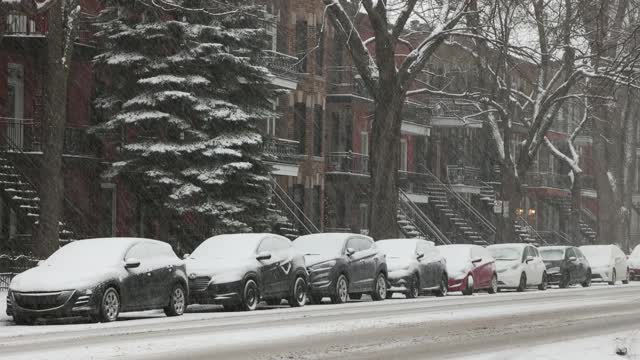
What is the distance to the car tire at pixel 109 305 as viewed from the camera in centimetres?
2275

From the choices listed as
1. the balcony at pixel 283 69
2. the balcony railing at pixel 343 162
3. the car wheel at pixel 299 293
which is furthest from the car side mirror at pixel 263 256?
the balcony railing at pixel 343 162

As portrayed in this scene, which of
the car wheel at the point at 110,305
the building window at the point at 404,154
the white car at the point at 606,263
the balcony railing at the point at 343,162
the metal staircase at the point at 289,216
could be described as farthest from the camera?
the building window at the point at 404,154

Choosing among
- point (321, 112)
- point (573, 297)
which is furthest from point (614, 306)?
point (321, 112)

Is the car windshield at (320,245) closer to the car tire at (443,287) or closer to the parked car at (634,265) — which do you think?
the car tire at (443,287)

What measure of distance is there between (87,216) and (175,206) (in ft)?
16.5

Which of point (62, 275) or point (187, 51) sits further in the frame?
point (187, 51)

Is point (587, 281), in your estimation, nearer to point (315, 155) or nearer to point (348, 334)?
point (315, 155)

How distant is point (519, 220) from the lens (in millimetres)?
73062

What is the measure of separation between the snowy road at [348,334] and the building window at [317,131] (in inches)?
1056

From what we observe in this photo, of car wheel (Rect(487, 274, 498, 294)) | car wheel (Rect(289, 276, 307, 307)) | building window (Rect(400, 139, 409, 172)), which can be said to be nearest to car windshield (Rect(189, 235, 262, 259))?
car wheel (Rect(289, 276, 307, 307))

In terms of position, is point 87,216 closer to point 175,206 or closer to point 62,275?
point 175,206

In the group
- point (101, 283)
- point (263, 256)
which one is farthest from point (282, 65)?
point (101, 283)

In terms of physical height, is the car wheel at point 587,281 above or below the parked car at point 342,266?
below

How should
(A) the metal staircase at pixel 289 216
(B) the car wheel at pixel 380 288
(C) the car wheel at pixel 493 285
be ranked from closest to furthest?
(B) the car wheel at pixel 380 288 < (C) the car wheel at pixel 493 285 < (A) the metal staircase at pixel 289 216
